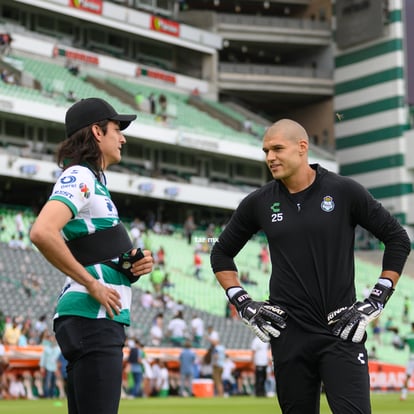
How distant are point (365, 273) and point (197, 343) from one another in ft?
56.5

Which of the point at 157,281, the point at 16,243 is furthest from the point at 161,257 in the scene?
the point at 16,243

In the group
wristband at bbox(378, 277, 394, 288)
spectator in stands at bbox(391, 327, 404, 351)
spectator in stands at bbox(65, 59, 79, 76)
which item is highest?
spectator in stands at bbox(65, 59, 79, 76)

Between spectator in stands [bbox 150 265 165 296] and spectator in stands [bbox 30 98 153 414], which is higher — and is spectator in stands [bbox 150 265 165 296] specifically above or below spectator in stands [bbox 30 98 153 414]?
above

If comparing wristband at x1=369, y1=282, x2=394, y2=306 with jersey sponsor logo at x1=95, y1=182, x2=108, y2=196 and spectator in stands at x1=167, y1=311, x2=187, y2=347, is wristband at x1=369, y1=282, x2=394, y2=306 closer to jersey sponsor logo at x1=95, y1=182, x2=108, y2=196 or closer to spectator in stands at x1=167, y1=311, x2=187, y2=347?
jersey sponsor logo at x1=95, y1=182, x2=108, y2=196

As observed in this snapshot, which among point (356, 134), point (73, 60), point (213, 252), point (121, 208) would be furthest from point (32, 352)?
point (356, 134)

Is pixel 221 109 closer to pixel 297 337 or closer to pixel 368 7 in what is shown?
pixel 368 7

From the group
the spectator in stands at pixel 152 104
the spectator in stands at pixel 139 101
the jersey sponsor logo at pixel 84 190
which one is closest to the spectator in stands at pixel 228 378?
the jersey sponsor logo at pixel 84 190

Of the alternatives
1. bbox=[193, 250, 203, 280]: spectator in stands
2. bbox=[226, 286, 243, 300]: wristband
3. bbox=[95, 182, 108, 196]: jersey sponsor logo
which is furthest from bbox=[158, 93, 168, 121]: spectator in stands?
bbox=[95, 182, 108, 196]: jersey sponsor logo

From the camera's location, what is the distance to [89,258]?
585 centimetres

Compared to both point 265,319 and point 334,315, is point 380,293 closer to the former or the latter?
point 334,315

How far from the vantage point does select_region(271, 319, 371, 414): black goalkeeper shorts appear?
20.6ft

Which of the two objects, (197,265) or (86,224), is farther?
(197,265)

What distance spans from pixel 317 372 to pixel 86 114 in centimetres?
212

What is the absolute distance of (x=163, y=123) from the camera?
56.9 metres
